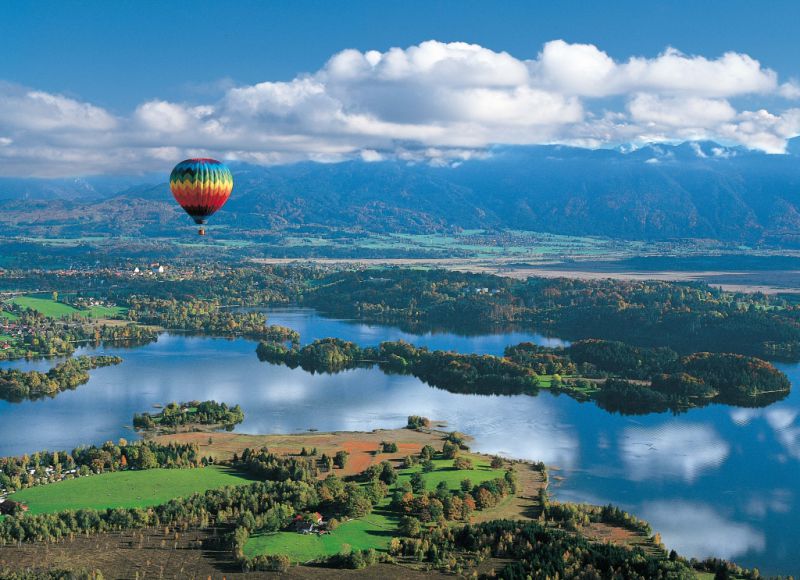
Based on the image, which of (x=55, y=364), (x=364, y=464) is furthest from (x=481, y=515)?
(x=55, y=364)

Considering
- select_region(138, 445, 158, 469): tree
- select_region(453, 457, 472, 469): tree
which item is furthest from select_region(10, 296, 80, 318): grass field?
select_region(453, 457, 472, 469): tree

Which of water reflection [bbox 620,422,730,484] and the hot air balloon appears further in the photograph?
the hot air balloon

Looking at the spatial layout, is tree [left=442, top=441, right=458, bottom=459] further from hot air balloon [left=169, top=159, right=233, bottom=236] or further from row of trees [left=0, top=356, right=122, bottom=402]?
row of trees [left=0, top=356, right=122, bottom=402]

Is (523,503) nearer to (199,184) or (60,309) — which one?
(199,184)

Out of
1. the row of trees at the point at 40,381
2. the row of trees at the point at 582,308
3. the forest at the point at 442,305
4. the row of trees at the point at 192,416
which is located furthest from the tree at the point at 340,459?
the row of trees at the point at 582,308

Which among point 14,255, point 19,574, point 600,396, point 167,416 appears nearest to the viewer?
point 19,574

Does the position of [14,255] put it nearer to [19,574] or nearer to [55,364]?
[55,364]

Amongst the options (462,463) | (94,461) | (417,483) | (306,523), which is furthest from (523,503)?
(94,461)
